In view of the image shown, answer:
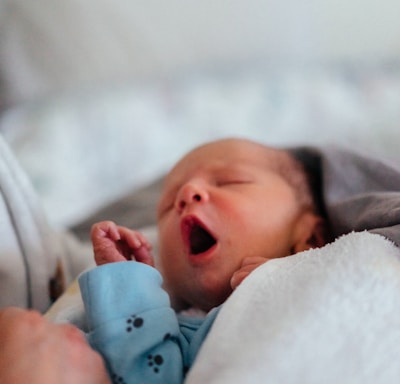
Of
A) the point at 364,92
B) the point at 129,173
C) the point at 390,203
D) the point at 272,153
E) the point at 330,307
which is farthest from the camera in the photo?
the point at 364,92

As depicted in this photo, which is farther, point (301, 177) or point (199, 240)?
point (301, 177)

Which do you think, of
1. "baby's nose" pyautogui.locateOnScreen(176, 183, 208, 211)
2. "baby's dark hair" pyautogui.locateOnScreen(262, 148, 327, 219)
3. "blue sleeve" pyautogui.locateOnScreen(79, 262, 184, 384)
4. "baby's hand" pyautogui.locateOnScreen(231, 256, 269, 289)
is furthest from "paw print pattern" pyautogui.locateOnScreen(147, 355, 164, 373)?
"baby's dark hair" pyautogui.locateOnScreen(262, 148, 327, 219)

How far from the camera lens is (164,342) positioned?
2.21 feet

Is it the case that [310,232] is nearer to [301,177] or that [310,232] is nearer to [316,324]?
[301,177]

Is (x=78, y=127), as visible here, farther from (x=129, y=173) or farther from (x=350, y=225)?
(x=350, y=225)

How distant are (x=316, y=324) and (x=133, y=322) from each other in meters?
0.19

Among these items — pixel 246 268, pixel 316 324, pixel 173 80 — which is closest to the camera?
pixel 316 324

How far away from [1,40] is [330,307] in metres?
1.20

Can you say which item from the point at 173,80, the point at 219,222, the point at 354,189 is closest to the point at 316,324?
the point at 219,222

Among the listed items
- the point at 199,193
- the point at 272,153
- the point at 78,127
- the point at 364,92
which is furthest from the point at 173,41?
the point at 199,193

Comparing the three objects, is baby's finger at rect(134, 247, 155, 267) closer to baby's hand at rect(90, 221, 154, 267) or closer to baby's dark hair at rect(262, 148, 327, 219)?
baby's hand at rect(90, 221, 154, 267)

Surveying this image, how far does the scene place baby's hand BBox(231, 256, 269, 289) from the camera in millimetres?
757

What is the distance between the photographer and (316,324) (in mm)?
600

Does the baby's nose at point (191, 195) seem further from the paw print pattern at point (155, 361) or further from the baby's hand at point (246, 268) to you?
the paw print pattern at point (155, 361)
